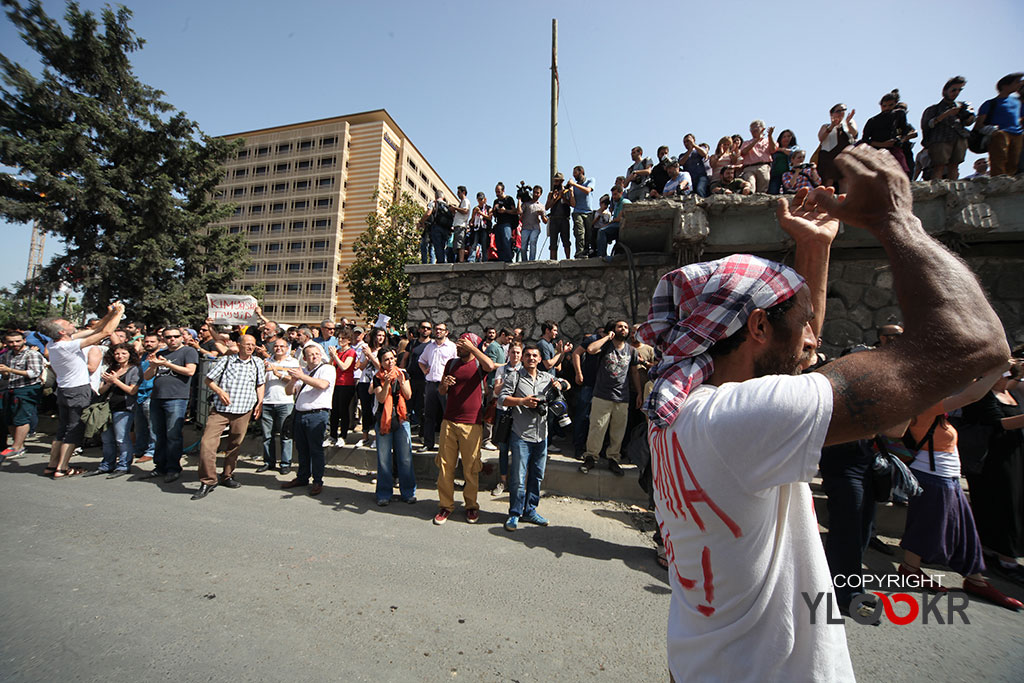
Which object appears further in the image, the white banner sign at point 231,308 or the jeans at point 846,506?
the white banner sign at point 231,308

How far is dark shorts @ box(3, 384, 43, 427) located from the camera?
6.68 meters

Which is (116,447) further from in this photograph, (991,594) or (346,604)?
(991,594)

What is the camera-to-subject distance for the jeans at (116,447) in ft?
20.8

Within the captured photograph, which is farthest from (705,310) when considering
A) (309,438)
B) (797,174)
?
(797,174)

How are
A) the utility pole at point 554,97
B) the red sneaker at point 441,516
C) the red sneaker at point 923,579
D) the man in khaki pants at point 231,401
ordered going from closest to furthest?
the red sneaker at point 923,579 → the red sneaker at point 441,516 → the man in khaki pants at point 231,401 → the utility pole at point 554,97

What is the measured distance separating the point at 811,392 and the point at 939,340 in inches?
8.5

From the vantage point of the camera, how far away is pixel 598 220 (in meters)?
9.40

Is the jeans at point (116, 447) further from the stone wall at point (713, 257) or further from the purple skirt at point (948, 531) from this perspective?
the purple skirt at point (948, 531)

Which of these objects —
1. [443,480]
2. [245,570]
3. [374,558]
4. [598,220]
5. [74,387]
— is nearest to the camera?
[245,570]

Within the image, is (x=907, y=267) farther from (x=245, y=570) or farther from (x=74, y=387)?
(x=74, y=387)

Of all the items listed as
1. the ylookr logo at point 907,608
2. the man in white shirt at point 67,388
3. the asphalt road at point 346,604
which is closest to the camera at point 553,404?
the asphalt road at point 346,604

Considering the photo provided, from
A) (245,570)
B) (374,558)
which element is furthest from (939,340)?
(245,570)

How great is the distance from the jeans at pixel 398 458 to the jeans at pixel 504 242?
536 cm

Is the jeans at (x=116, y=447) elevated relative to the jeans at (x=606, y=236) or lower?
lower
